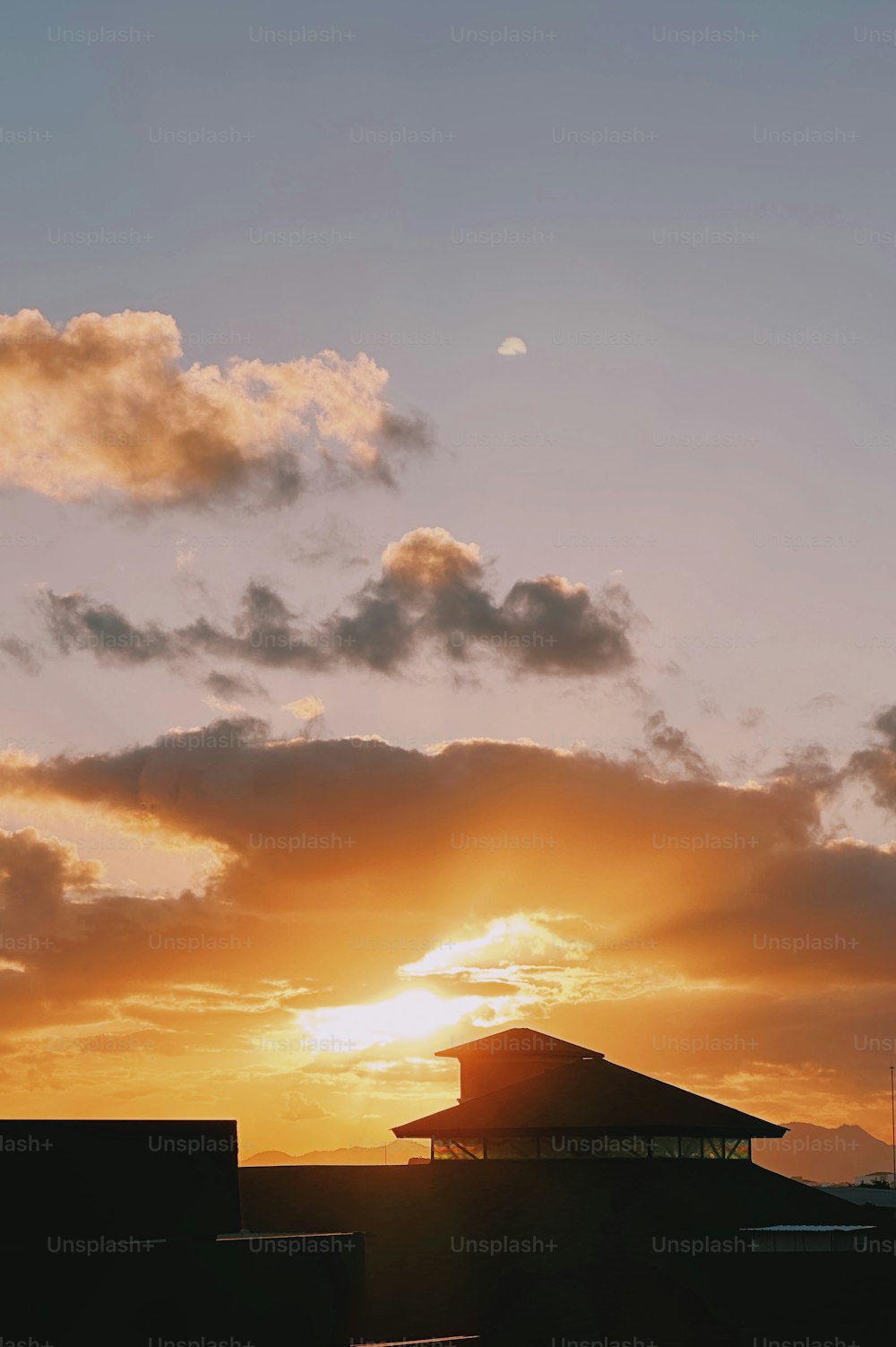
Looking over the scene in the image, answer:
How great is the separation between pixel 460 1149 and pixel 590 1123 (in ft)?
19.0

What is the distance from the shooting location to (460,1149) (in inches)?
2363

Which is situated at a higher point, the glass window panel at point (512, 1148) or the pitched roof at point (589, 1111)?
the pitched roof at point (589, 1111)

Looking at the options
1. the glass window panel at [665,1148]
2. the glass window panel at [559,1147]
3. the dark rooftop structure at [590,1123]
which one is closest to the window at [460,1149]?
the dark rooftop structure at [590,1123]

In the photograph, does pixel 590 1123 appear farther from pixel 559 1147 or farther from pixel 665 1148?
pixel 665 1148

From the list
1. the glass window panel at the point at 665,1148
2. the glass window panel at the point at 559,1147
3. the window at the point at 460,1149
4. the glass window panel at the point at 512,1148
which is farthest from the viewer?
the window at the point at 460,1149

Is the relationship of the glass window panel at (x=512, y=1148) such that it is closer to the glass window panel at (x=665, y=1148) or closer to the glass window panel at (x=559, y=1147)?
the glass window panel at (x=559, y=1147)

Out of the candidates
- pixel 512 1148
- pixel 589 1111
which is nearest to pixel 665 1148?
pixel 589 1111

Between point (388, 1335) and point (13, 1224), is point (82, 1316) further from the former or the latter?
point (388, 1335)

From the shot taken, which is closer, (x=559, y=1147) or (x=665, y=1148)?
(x=559, y=1147)

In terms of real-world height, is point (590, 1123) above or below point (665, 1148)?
above

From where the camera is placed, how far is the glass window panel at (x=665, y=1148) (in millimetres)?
59344

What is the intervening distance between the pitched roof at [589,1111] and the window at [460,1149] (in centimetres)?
31

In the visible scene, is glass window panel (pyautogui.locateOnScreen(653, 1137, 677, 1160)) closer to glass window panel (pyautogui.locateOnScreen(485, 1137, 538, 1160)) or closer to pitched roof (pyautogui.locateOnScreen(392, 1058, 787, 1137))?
pitched roof (pyautogui.locateOnScreen(392, 1058, 787, 1137))

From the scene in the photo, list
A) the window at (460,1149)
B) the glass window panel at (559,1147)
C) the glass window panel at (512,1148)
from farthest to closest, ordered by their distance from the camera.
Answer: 1. the window at (460,1149)
2. the glass window panel at (512,1148)
3. the glass window panel at (559,1147)
